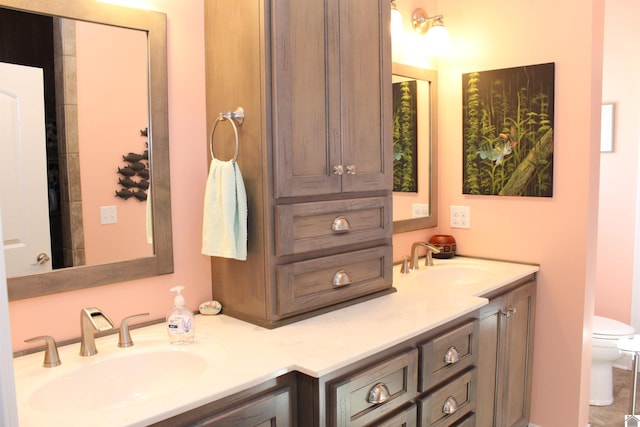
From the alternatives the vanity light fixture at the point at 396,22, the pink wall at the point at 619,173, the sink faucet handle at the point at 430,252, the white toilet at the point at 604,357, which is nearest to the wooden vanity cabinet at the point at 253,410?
the sink faucet handle at the point at 430,252

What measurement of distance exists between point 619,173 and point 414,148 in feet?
6.09

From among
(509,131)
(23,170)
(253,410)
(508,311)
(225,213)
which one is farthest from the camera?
(509,131)

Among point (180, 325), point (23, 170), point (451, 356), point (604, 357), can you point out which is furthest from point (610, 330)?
point (23, 170)

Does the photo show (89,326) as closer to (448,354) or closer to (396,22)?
(448,354)

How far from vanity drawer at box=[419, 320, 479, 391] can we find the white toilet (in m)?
1.43

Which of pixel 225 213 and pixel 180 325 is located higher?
pixel 225 213

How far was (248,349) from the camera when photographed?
1497 millimetres

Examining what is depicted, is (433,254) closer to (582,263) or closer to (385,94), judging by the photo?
(582,263)

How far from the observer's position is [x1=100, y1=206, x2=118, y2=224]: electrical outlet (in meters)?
1.61

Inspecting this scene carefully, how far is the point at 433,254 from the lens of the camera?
2840mm

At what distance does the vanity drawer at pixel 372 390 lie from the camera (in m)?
1.44

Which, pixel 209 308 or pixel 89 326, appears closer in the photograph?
pixel 89 326

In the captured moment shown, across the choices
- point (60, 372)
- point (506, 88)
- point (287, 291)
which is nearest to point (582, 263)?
point (506, 88)

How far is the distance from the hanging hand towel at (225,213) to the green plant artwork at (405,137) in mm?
1176
